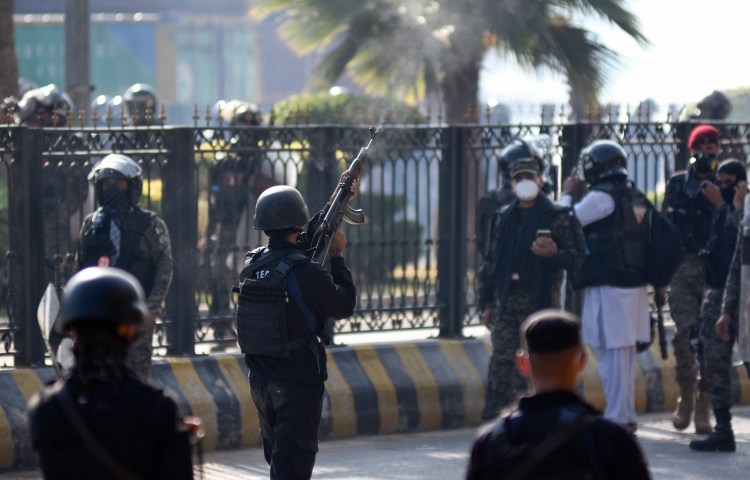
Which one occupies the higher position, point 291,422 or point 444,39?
point 444,39

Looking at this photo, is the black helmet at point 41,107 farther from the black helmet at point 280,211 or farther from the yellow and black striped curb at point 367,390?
the black helmet at point 280,211

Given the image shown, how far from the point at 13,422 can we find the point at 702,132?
480 centimetres

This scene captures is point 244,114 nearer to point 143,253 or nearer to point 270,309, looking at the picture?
point 143,253

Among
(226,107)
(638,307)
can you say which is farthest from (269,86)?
(638,307)

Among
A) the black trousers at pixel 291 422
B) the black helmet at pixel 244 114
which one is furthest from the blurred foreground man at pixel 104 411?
the black helmet at pixel 244 114

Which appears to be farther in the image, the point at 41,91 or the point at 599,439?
the point at 41,91

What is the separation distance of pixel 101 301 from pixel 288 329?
297 cm

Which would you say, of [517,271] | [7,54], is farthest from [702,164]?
[7,54]

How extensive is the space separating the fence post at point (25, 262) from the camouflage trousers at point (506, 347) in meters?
2.76

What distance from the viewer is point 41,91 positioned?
12.5 metres

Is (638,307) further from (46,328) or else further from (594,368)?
(46,328)

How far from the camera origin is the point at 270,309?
656 centimetres

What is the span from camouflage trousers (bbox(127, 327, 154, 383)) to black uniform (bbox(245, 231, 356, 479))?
1.98 m

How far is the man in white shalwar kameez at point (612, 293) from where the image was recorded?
9383 millimetres
